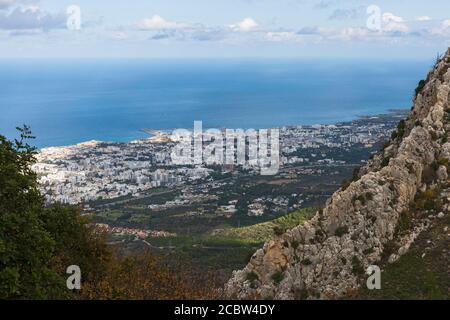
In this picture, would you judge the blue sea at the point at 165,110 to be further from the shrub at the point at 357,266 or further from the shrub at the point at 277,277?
the shrub at the point at 357,266

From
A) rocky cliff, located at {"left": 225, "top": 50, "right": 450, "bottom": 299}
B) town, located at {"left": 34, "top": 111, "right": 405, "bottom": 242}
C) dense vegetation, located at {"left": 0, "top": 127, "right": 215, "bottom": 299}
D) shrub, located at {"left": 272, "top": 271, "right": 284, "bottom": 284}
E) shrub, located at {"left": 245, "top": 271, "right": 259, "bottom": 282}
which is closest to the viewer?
dense vegetation, located at {"left": 0, "top": 127, "right": 215, "bottom": 299}

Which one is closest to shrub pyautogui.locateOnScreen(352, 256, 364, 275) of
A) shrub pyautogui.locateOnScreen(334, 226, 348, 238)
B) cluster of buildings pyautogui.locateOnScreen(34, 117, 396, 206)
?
shrub pyautogui.locateOnScreen(334, 226, 348, 238)

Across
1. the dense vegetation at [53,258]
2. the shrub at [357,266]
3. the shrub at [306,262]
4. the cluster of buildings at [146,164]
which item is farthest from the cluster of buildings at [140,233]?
the shrub at [357,266]

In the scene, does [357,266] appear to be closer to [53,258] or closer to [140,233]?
[53,258]

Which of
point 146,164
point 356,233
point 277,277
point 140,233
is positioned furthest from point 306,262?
point 146,164

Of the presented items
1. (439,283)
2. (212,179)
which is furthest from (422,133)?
(212,179)

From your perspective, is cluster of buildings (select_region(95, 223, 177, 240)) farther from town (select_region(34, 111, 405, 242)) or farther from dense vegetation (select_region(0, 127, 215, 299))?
dense vegetation (select_region(0, 127, 215, 299))

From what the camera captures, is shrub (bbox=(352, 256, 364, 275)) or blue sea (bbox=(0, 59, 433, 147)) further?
blue sea (bbox=(0, 59, 433, 147))
